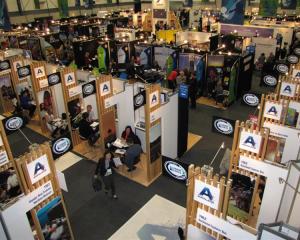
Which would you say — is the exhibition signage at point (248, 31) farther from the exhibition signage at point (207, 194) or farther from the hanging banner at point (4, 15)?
the exhibition signage at point (207, 194)

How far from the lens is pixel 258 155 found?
525 centimetres

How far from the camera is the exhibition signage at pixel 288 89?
24.9 feet

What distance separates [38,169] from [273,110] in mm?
4919

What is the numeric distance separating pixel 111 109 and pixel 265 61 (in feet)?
29.2

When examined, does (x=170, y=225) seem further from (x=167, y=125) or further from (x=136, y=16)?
(x=136, y=16)

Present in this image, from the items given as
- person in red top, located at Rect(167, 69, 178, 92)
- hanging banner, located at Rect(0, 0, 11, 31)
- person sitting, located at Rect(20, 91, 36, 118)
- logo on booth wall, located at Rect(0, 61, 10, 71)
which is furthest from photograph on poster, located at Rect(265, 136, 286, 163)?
hanging banner, located at Rect(0, 0, 11, 31)

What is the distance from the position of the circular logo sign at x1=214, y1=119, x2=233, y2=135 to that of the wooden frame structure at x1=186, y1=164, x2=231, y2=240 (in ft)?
6.66

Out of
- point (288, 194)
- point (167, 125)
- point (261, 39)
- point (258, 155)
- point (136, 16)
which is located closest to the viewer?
point (288, 194)

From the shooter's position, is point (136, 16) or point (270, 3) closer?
point (270, 3)

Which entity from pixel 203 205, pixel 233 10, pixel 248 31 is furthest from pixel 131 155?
Result: pixel 248 31

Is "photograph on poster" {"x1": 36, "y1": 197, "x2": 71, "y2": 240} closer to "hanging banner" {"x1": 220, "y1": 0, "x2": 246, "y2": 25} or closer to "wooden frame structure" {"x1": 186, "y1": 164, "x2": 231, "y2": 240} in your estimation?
"wooden frame structure" {"x1": 186, "y1": 164, "x2": 231, "y2": 240}

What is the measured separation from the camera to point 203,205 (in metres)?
4.22

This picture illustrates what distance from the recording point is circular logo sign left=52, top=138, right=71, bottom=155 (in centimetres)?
552

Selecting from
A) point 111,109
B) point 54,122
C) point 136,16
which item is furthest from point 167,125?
point 136,16
